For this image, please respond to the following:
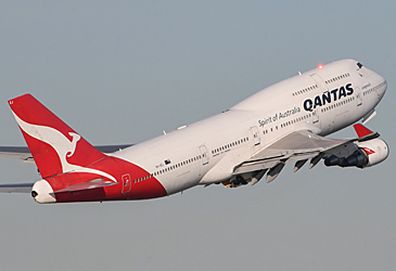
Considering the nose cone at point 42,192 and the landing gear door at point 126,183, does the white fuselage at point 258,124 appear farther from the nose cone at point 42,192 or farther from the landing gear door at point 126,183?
the nose cone at point 42,192

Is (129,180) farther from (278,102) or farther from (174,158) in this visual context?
(278,102)

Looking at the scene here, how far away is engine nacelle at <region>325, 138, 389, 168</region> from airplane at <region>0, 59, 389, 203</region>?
0.21 feet


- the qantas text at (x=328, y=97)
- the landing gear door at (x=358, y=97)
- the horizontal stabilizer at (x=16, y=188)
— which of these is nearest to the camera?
the horizontal stabilizer at (x=16, y=188)

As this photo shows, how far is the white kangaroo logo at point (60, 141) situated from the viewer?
82.0 m

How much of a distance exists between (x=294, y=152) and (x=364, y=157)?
22.0 ft

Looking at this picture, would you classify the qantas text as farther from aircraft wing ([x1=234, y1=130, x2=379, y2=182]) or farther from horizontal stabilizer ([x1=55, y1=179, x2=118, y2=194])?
horizontal stabilizer ([x1=55, y1=179, x2=118, y2=194])

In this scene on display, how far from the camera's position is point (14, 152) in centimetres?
9462

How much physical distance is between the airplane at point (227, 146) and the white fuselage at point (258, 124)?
0.20 feet

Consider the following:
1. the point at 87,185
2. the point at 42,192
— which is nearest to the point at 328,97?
the point at 87,185

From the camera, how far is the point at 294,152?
89.9m

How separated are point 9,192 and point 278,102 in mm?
20647

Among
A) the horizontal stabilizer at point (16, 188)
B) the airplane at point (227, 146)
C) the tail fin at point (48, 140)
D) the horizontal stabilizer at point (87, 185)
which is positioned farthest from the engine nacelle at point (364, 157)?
the horizontal stabilizer at point (16, 188)

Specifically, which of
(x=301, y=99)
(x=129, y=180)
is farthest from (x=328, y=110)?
(x=129, y=180)

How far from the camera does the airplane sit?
82.7 m
